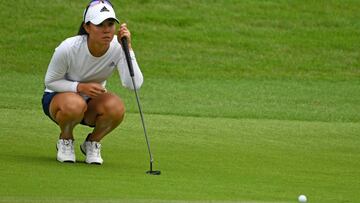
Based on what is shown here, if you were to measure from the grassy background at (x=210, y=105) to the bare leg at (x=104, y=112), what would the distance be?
11.9 inches

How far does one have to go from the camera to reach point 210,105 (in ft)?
50.1

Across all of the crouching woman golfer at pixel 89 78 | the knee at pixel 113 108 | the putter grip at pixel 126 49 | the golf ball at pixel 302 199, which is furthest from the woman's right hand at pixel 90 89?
the golf ball at pixel 302 199

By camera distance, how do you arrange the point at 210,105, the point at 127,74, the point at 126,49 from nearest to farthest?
the point at 126,49 → the point at 127,74 → the point at 210,105

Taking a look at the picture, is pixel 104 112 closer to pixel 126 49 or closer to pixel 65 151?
pixel 65 151

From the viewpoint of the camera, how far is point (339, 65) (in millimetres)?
20531

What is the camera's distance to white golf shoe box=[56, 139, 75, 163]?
885 centimetres

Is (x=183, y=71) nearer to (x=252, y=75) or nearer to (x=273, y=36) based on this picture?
(x=252, y=75)

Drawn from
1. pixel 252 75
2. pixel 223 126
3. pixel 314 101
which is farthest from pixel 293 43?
pixel 223 126

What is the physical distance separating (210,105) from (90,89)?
6643 millimetres

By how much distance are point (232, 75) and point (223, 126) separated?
6.76 m

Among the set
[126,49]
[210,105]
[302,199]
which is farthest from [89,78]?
[210,105]

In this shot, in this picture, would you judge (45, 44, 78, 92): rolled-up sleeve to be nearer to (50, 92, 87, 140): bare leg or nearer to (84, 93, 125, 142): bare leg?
(50, 92, 87, 140): bare leg

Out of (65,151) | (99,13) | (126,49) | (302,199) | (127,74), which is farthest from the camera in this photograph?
(127,74)

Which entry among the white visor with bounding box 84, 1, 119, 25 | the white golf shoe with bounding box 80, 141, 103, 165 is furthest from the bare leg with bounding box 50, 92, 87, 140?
the white visor with bounding box 84, 1, 119, 25
